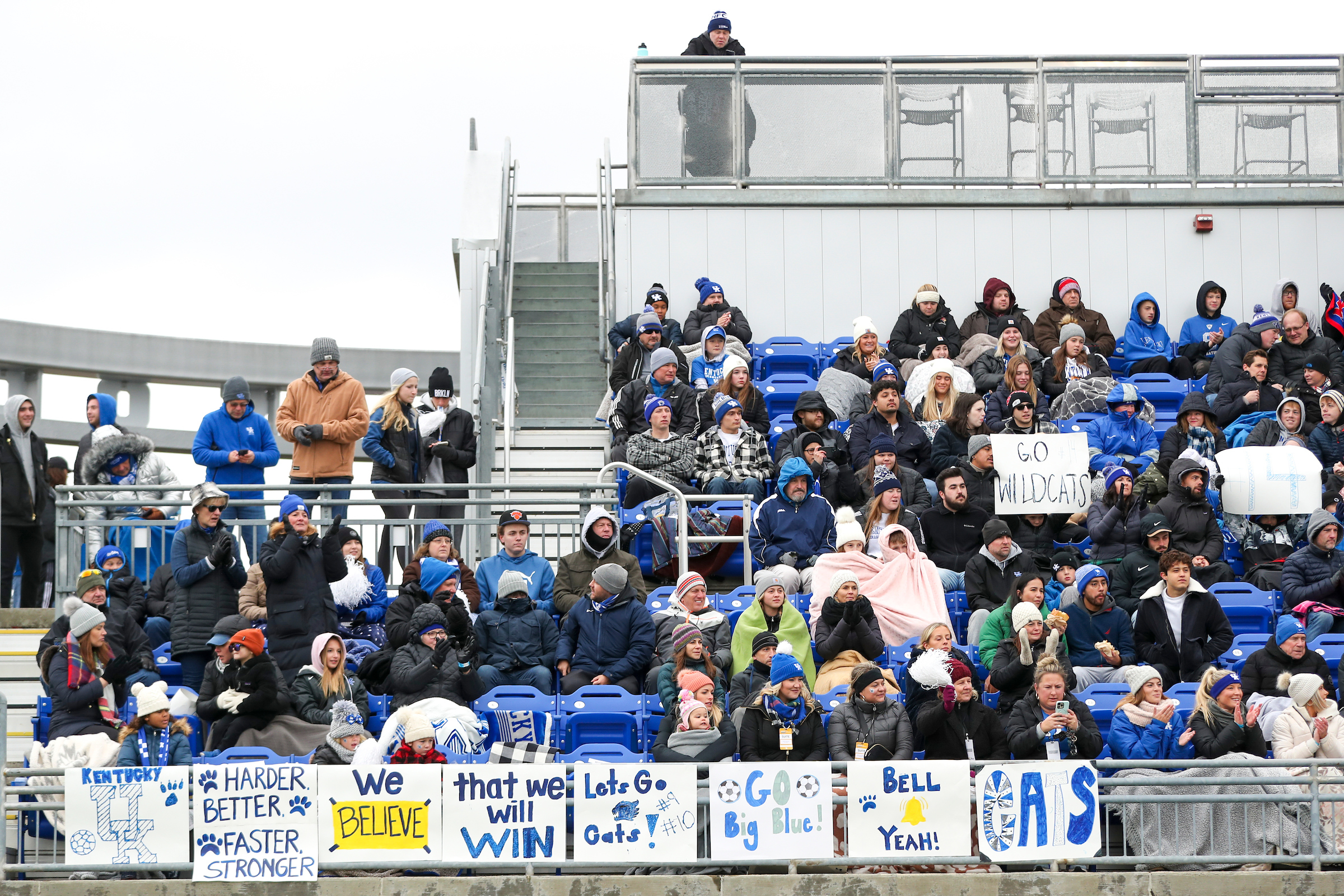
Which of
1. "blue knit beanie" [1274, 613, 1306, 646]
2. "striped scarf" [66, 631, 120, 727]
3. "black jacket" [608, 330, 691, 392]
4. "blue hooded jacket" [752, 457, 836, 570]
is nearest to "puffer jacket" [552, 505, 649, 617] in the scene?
"blue hooded jacket" [752, 457, 836, 570]

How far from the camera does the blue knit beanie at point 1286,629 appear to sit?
1164cm

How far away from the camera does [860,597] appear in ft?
39.4

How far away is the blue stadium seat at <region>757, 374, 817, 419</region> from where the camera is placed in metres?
16.1

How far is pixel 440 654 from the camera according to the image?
11547 mm

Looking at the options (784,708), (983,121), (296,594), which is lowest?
(784,708)

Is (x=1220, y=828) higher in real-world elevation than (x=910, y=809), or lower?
lower

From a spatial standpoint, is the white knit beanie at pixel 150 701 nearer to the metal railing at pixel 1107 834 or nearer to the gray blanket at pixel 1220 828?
the metal railing at pixel 1107 834

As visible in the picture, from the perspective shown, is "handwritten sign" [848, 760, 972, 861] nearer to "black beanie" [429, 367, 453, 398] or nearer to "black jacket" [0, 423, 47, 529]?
"black beanie" [429, 367, 453, 398]

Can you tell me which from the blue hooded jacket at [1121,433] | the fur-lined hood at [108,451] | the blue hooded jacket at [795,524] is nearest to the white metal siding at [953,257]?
the blue hooded jacket at [1121,433]

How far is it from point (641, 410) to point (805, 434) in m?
1.48

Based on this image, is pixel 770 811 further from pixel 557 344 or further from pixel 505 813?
pixel 557 344

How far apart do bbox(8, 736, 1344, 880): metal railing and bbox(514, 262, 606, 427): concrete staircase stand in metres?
7.37

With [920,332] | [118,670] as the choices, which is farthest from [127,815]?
[920,332]

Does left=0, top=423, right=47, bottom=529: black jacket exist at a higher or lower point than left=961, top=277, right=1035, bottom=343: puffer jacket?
lower
